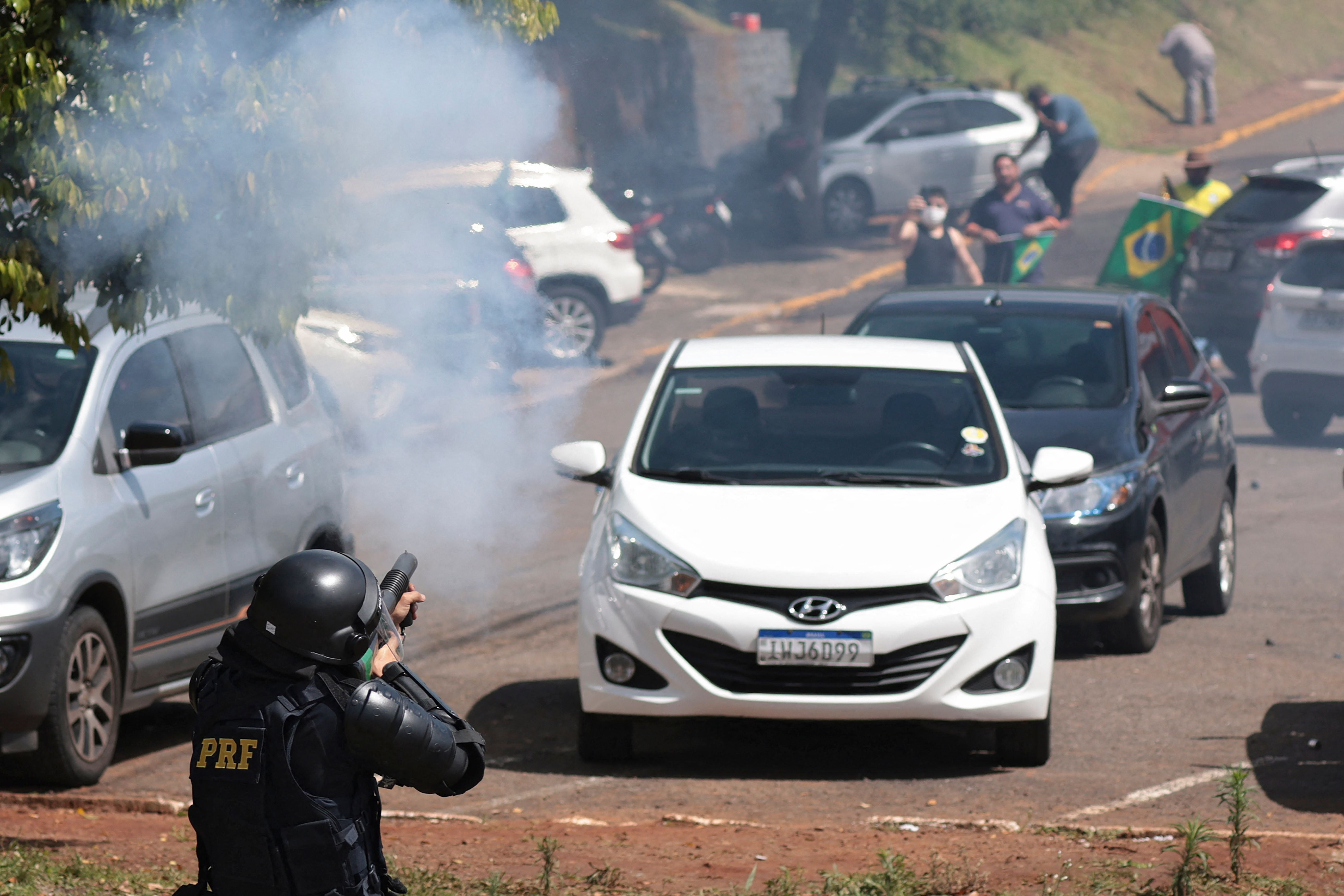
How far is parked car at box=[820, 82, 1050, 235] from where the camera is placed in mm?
25516

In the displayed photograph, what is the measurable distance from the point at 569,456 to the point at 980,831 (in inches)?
93.1

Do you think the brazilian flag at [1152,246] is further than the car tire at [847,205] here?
No

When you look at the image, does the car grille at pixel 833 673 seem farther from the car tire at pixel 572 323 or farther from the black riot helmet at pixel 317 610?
the car tire at pixel 572 323

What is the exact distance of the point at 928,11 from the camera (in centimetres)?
3453

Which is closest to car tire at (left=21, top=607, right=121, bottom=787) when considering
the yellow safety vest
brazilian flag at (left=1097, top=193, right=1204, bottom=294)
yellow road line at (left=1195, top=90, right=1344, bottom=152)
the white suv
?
the white suv

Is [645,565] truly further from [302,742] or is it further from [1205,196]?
[1205,196]

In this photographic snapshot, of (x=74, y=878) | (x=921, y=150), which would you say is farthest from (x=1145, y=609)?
(x=921, y=150)

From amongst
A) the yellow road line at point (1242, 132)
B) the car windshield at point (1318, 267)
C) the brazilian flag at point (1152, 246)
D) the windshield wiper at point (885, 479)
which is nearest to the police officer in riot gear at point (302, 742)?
the windshield wiper at point (885, 479)

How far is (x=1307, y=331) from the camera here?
14.4 m

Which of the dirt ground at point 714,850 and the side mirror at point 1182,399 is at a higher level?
the dirt ground at point 714,850

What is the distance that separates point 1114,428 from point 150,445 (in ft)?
15.0

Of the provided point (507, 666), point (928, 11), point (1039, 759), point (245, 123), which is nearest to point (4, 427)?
point (245, 123)

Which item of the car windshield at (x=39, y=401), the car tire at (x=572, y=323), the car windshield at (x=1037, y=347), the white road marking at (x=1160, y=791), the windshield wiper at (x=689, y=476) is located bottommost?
the car tire at (x=572, y=323)

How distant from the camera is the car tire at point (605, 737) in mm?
6914
